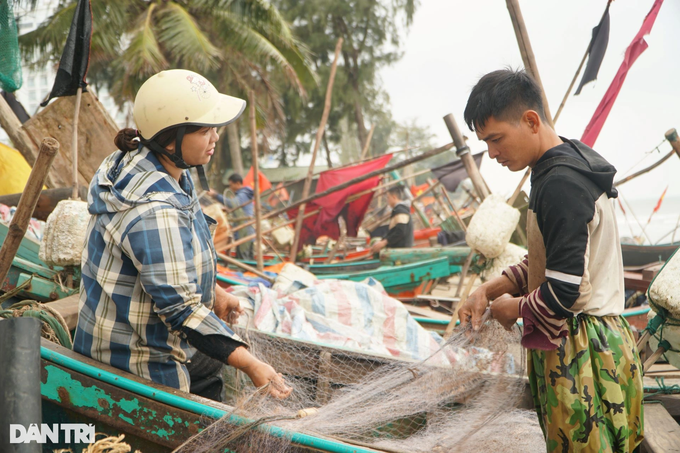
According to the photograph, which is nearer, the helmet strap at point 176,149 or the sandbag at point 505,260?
the helmet strap at point 176,149

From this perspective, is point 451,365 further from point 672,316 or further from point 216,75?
point 216,75

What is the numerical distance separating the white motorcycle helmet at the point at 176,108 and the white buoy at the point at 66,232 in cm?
145

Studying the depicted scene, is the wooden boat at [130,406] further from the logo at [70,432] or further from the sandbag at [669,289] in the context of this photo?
the sandbag at [669,289]

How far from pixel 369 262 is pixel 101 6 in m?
9.16

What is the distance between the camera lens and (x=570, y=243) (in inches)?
53.7

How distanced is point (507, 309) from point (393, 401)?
0.81 meters

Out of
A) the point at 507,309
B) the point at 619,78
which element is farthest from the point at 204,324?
the point at 619,78

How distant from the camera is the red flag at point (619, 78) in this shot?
3.87 metres

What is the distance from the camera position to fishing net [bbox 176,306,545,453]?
1.70 meters

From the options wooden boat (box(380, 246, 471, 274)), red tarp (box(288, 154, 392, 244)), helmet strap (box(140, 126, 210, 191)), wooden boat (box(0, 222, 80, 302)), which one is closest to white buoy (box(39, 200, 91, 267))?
wooden boat (box(0, 222, 80, 302))

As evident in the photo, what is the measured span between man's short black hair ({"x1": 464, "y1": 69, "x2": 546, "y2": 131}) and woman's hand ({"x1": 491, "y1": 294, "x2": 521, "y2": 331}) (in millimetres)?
563

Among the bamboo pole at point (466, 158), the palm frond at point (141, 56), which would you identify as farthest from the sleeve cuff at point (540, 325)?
the palm frond at point (141, 56)

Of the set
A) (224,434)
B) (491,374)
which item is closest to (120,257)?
(224,434)

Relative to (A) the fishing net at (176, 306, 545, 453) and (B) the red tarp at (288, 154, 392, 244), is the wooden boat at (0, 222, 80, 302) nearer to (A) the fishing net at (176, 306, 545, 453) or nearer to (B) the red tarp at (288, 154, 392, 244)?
(A) the fishing net at (176, 306, 545, 453)
